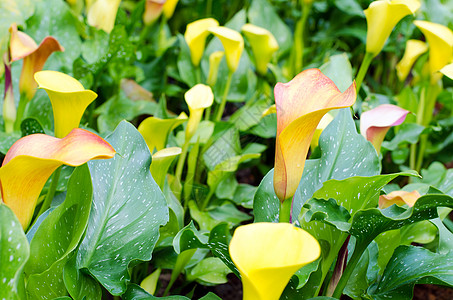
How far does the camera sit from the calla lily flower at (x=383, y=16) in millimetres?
830

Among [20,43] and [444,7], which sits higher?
[20,43]

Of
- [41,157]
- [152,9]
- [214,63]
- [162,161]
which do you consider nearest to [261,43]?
[214,63]

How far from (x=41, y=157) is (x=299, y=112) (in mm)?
289

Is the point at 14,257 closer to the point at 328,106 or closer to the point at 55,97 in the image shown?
the point at 55,97

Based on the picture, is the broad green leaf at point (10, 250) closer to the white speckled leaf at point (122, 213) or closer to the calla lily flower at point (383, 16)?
the white speckled leaf at point (122, 213)

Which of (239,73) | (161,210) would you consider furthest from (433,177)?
(161,210)

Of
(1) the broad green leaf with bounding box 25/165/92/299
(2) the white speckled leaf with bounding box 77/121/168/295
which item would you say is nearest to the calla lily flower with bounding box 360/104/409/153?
(2) the white speckled leaf with bounding box 77/121/168/295

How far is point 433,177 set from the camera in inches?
44.0

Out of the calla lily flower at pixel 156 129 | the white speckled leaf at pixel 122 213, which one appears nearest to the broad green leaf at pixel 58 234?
the white speckled leaf at pixel 122 213

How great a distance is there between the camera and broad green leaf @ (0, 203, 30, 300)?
500mm

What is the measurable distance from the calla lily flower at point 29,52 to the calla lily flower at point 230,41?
305 mm

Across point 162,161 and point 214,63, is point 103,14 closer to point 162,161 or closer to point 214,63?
point 214,63

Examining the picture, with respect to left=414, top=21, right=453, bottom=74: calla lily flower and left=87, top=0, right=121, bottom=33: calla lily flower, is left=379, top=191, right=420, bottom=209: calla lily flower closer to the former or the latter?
left=414, top=21, right=453, bottom=74: calla lily flower

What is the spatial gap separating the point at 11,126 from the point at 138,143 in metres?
0.39
